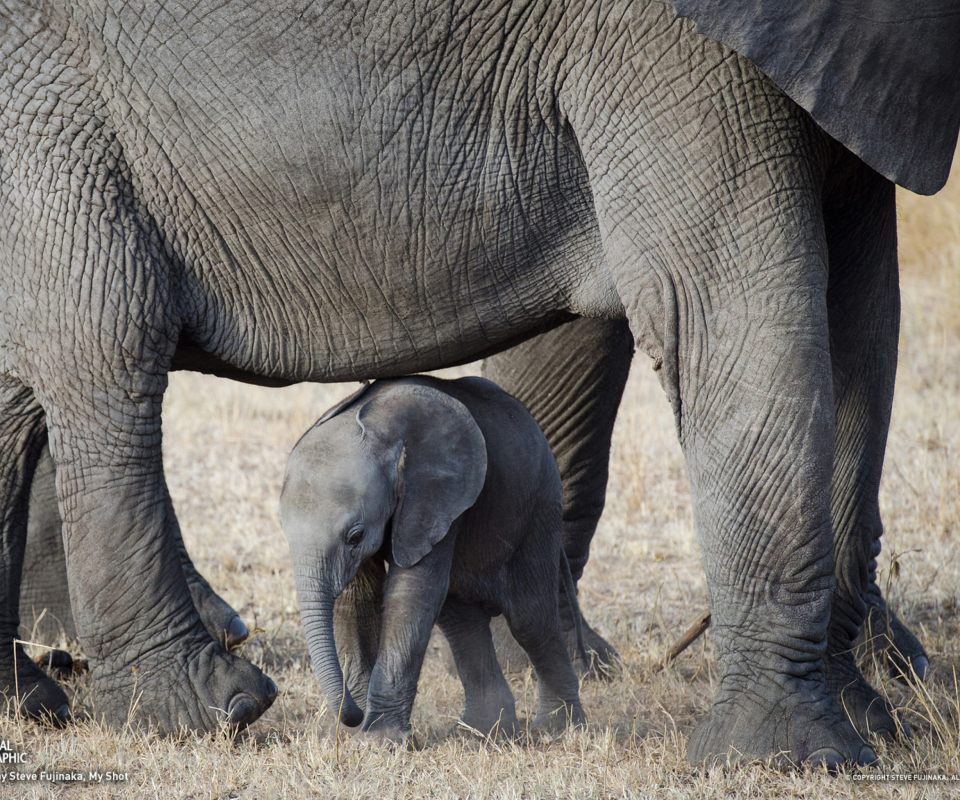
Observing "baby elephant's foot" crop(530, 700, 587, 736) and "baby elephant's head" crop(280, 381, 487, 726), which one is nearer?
"baby elephant's head" crop(280, 381, 487, 726)

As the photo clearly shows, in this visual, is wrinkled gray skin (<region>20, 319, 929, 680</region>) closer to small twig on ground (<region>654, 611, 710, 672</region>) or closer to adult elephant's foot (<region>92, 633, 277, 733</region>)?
small twig on ground (<region>654, 611, 710, 672</region>)

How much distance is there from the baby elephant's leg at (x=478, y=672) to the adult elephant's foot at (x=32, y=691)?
1.37 meters

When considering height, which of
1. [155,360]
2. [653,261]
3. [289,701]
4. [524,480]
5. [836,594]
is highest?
[653,261]

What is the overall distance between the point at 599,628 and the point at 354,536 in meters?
2.06

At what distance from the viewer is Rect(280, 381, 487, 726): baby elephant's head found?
3.70 metres

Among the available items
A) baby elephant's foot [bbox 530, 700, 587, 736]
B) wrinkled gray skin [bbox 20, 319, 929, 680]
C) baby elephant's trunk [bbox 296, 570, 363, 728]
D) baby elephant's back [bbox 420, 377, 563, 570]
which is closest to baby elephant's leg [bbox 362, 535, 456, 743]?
baby elephant's trunk [bbox 296, 570, 363, 728]

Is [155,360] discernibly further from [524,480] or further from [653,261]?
[653,261]

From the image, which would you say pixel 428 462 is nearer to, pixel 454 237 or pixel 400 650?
pixel 400 650

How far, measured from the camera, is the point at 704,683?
4.77m

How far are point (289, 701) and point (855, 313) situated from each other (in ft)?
7.83

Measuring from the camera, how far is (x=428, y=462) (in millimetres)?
3943

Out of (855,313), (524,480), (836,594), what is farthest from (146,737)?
(855,313)

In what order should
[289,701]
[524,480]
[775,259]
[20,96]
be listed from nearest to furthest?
[775,259] → [20,96] → [524,480] → [289,701]

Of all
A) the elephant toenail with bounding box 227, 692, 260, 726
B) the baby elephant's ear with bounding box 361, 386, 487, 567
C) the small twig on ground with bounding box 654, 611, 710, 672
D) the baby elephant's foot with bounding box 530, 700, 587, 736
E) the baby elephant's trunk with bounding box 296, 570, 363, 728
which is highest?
the baby elephant's ear with bounding box 361, 386, 487, 567
